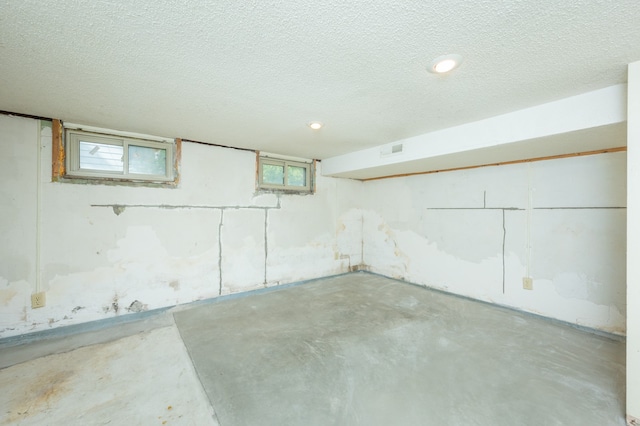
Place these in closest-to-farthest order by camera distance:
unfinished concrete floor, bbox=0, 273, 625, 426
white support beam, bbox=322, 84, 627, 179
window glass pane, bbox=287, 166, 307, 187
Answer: unfinished concrete floor, bbox=0, 273, 625, 426 → white support beam, bbox=322, 84, 627, 179 → window glass pane, bbox=287, 166, 307, 187

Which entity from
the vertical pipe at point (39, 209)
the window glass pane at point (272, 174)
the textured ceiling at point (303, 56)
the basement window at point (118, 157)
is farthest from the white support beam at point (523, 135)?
the vertical pipe at point (39, 209)

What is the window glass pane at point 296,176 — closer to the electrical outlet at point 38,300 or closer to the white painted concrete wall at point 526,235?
the white painted concrete wall at point 526,235

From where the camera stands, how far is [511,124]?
7.62ft

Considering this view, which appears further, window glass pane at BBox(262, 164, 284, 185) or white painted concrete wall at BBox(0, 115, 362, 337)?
window glass pane at BBox(262, 164, 284, 185)

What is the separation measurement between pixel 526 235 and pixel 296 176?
10.8ft

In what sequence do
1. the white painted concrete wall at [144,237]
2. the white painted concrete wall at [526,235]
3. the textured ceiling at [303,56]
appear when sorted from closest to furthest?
the textured ceiling at [303,56]
the white painted concrete wall at [144,237]
the white painted concrete wall at [526,235]

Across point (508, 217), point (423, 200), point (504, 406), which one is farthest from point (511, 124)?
point (504, 406)

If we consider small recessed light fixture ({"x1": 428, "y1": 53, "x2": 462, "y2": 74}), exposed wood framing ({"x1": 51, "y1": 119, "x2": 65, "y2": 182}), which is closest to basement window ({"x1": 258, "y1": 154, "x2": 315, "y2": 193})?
exposed wood framing ({"x1": 51, "y1": 119, "x2": 65, "y2": 182})

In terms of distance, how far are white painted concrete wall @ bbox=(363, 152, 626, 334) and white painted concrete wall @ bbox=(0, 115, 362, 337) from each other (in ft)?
5.48

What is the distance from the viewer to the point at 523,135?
2262mm

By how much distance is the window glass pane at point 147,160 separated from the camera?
3045 mm

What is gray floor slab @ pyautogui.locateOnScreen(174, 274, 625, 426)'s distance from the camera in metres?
1.57

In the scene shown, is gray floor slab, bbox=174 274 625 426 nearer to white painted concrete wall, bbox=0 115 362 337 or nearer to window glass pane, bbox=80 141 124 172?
white painted concrete wall, bbox=0 115 362 337

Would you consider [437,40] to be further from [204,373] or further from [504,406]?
[204,373]
